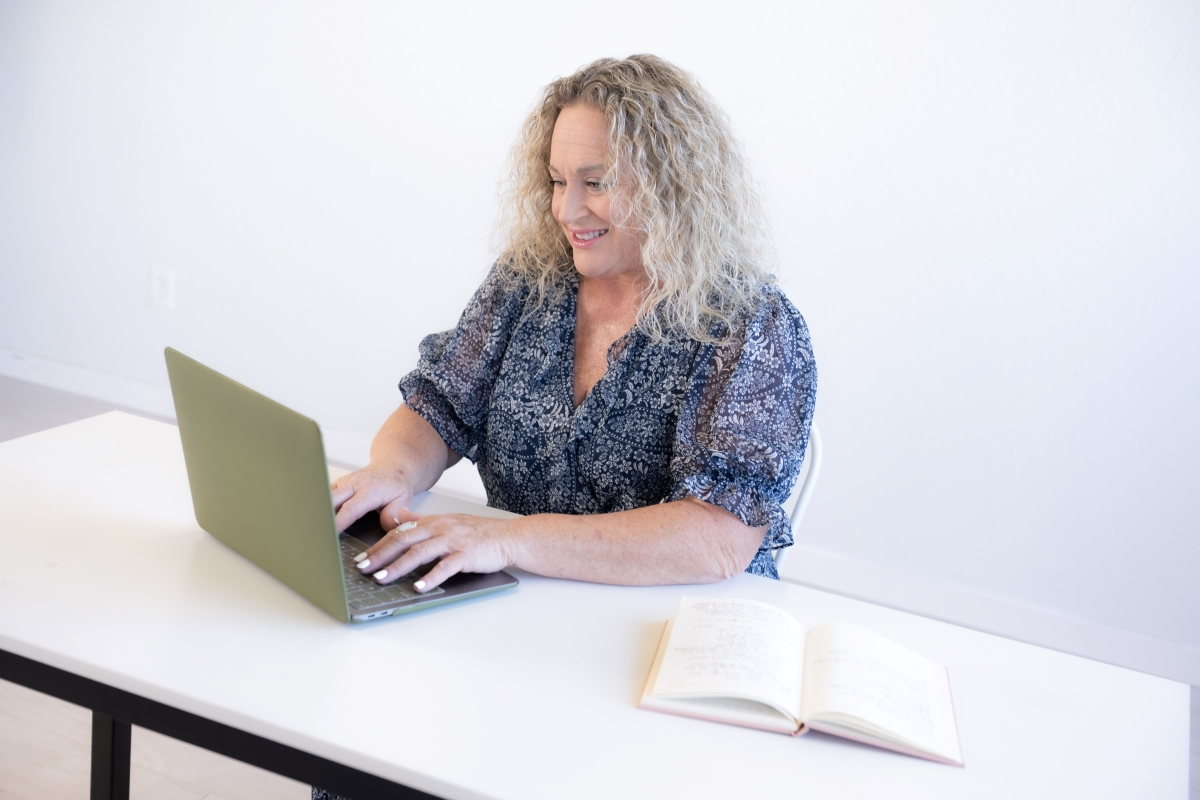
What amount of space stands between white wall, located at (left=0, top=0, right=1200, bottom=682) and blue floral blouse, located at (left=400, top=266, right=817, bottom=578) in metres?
1.21

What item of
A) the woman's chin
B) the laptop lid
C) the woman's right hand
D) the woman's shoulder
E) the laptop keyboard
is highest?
the woman's chin

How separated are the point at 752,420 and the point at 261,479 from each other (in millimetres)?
610

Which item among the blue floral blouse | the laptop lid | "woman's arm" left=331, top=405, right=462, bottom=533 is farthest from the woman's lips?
the laptop lid

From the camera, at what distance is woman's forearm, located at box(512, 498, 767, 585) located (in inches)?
46.3

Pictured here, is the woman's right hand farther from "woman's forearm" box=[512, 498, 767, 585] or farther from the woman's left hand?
"woman's forearm" box=[512, 498, 767, 585]

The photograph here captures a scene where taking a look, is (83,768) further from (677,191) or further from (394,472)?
(677,191)

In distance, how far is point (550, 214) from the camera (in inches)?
62.6

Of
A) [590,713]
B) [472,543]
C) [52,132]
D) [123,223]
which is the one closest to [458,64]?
[123,223]

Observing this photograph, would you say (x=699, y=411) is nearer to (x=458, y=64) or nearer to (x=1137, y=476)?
(x=1137, y=476)

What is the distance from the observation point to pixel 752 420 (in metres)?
1.28

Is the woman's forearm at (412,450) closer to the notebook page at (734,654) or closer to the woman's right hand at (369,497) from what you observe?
the woman's right hand at (369,497)

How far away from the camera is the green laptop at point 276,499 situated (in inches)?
37.1

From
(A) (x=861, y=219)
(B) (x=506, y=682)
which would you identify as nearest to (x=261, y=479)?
(B) (x=506, y=682)

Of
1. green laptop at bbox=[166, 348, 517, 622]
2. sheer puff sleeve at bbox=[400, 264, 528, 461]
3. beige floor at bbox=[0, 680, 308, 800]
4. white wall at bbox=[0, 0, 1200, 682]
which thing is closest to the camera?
green laptop at bbox=[166, 348, 517, 622]
